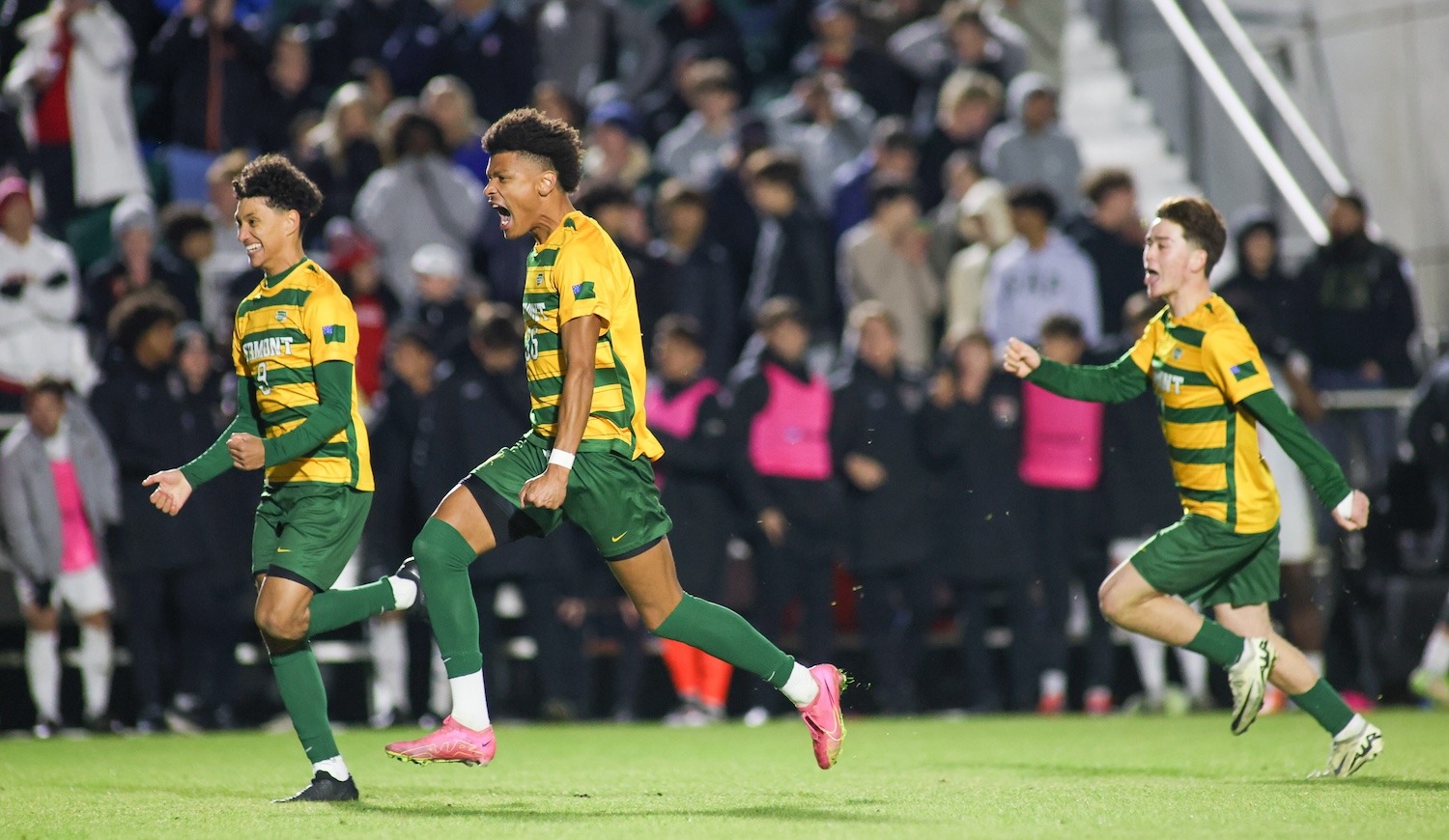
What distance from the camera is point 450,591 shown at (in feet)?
21.6

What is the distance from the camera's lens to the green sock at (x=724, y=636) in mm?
6773

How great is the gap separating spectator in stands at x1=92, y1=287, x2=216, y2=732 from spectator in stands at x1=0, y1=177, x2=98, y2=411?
66 cm

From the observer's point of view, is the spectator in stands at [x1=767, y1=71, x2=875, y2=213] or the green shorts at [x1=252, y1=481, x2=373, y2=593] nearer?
the green shorts at [x1=252, y1=481, x2=373, y2=593]

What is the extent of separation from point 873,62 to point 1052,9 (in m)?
2.43

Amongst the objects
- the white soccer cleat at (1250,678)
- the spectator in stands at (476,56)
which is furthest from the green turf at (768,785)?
the spectator in stands at (476,56)

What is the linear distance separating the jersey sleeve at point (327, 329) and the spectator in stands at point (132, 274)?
565cm

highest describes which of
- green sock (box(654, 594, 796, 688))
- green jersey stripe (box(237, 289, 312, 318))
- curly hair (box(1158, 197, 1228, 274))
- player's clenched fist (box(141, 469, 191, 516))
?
curly hair (box(1158, 197, 1228, 274))

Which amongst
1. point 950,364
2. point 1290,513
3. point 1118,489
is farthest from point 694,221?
point 1290,513

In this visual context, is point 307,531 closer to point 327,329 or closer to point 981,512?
point 327,329

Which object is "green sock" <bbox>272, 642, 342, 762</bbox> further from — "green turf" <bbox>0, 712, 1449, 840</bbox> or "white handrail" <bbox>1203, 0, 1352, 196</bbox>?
"white handrail" <bbox>1203, 0, 1352, 196</bbox>

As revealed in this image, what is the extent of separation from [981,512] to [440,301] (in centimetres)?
364

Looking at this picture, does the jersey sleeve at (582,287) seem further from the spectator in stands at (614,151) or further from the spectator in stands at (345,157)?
the spectator in stands at (345,157)

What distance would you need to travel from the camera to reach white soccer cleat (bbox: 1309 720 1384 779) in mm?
7445

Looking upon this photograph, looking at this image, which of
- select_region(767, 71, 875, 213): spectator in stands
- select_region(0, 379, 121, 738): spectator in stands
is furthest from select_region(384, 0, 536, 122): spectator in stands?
select_region(0, 379, 121, 738): spectator in stands
